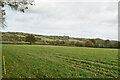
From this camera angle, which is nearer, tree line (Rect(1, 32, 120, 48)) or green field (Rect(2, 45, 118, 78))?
green field (Rect(2, 45, 118, 78))

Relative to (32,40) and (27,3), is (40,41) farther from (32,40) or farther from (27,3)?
(27,3)

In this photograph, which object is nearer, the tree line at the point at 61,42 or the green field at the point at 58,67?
the green field at the point at 58,67

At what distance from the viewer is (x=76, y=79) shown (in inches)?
385

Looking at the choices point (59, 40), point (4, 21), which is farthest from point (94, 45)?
point (4, 21)

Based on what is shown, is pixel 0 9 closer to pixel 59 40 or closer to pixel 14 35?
pixel 14 35

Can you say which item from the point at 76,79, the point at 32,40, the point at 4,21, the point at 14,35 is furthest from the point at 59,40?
the point at 76,79

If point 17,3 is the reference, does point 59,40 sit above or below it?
below

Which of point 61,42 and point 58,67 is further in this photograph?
point 61,42

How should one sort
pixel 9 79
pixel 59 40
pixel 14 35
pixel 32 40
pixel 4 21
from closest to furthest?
pixel 9 79
pixel 4 21
pixel 14 35
pixel 32 40
pixel 59 40

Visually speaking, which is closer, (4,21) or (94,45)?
(4,21)

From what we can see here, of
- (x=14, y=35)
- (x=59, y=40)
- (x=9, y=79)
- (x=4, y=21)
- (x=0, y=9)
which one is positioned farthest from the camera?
(x=59, y=40)

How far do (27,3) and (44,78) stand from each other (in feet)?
32.5

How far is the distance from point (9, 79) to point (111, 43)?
81.4m

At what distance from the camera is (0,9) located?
Result: 51.9 ft
